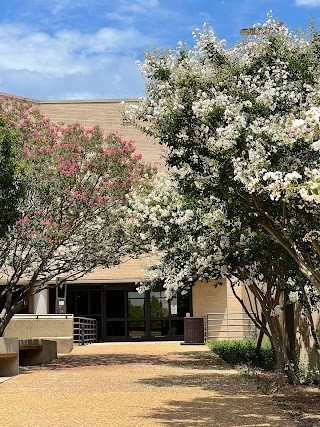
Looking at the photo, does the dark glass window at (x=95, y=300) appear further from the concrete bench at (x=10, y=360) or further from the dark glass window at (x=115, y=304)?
the concrete bench at (x=10, y=360)

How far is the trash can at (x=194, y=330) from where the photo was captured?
2970 cm

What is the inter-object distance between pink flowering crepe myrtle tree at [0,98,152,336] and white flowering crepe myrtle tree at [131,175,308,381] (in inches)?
110

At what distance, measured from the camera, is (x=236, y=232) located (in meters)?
13.4

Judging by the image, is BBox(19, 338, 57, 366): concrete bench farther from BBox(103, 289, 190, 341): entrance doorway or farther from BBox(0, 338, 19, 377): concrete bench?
BBox(103, 289, 190, 341): entrance doorway

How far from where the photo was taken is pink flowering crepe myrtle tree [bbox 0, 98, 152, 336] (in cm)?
1864

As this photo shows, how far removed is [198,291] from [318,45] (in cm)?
2620

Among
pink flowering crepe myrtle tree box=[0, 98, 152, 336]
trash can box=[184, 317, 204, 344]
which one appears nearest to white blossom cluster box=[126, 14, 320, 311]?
pink flowering crepe myrtle tree box=[0, 98, 152, 336]

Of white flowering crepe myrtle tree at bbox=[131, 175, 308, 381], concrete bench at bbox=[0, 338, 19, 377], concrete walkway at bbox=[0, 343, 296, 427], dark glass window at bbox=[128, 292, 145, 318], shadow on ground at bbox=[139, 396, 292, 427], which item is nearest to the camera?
shadow on ground at bbox=[139, 396, 292, 427]

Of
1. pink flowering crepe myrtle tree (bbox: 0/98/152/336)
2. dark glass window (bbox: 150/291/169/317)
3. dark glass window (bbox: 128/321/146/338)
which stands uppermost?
pink flowering crepe myrtle tree (bbox: 0/98/152/336)

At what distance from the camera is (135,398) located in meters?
11.8

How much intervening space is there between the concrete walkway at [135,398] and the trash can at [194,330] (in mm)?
10664

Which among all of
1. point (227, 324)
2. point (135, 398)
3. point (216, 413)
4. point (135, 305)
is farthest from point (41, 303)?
point (216, 413)

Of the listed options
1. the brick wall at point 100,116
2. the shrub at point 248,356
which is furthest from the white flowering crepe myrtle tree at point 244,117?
the brick wall at point 100,116

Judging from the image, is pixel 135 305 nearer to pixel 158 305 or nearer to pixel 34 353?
pixel 158 305
